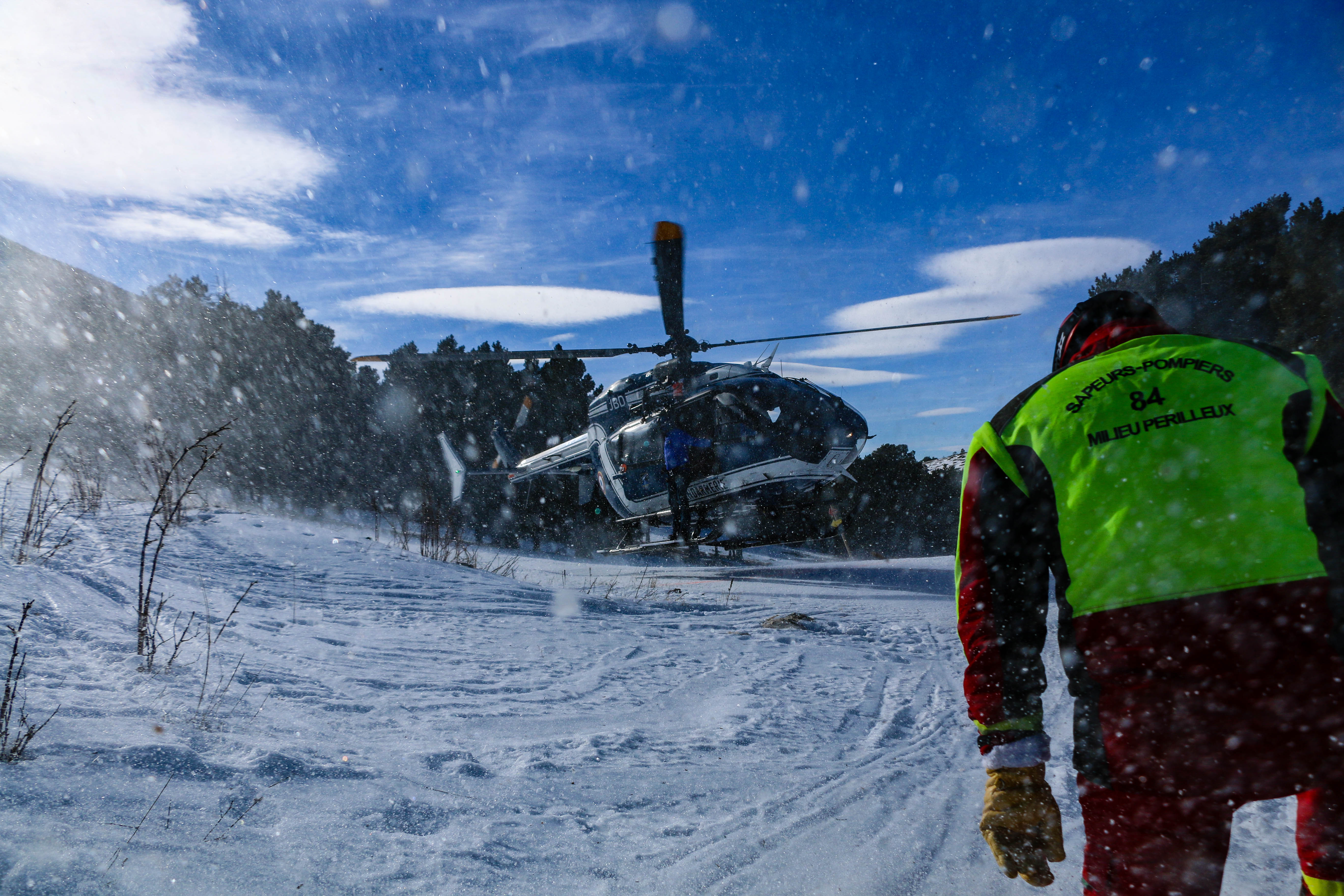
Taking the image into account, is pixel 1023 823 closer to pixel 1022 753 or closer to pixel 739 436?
pixel 1022 753

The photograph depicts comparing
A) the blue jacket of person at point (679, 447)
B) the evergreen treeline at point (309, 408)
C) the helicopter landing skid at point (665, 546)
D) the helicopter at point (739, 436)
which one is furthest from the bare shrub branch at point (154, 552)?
the evergreen treeline at point (309, 408)

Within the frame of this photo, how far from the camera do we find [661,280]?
8258mm

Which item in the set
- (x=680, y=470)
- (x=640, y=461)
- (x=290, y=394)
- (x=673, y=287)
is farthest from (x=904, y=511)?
(x=290, y=394)

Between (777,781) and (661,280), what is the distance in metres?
6.80

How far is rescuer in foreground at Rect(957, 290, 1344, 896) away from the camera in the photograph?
1053 mm

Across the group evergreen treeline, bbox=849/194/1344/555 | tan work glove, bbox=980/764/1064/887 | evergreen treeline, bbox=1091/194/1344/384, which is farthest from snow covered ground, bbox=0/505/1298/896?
evergreen treeline, bbox=1091/194/1344/384

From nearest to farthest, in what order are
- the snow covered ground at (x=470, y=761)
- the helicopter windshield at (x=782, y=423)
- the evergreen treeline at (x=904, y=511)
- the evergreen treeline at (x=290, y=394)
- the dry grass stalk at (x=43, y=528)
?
1. the snow covered ground at (x=470, y=761)
2. the dry grass stalk at (x=43, y=528)
3. the helicopter windshield at (x=782, y=423)
4. the evergreen treeline at (x=904, y=511)
5. the evergreen treeline at (x=290, y=394)

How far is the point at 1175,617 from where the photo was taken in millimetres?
1095

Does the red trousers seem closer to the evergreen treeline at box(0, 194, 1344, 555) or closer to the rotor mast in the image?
the rotor mast

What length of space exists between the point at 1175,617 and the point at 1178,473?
0.25m

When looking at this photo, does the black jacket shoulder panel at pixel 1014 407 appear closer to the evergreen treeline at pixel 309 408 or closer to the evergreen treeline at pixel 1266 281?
the evergreen treeline at pixel 1266 281

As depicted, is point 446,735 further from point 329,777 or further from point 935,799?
point 935,799

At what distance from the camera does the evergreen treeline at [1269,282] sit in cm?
1458

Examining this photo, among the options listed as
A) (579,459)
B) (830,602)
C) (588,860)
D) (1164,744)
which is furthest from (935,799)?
(579,459)
